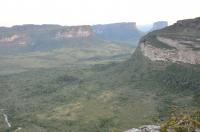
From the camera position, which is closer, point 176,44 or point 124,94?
point 124,94

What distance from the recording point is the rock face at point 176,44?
139 meters

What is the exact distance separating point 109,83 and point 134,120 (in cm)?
4968

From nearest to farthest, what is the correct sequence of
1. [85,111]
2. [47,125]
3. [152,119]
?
[152,119], [47,125], [85,111]

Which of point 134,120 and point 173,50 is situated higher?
point 173,50

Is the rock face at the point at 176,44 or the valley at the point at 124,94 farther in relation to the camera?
the rock face at the point at 176,44

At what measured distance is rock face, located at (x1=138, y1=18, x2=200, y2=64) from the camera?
139375 mm

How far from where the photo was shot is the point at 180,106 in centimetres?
11594

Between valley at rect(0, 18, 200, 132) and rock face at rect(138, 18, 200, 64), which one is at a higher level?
rock face at rect(138, 18, 200, 64)

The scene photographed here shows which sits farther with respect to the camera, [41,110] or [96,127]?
[41,110]

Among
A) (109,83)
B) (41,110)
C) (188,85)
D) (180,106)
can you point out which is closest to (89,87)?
(109,83)

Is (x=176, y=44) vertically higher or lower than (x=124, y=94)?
higher

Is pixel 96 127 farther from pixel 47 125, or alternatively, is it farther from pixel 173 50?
pixel 173 50

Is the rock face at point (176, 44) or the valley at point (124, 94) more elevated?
Answer: the rock face at point (176, 44)

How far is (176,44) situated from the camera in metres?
146
